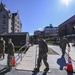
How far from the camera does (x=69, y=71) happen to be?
8.79 m

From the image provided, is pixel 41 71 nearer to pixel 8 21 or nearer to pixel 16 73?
pixel 16 73

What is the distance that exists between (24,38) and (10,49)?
2556 cm

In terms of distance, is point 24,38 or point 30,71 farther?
point 24,38

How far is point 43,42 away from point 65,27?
73.0 m

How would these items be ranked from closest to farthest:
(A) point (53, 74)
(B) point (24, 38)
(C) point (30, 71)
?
(A) point (53, 74), (C) point (30, 71), (B) point (24, 38)

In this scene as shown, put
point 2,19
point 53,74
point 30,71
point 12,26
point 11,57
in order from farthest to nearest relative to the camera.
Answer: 1. point 12,26
2. point 2,19
3. point 11,57
4. point 30,71
5. point 53,74

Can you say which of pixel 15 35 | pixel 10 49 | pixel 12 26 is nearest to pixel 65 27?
pixel 12 26

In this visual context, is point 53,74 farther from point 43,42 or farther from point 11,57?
point 11,57

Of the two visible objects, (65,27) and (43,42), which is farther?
(65,27)

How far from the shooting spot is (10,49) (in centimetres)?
956

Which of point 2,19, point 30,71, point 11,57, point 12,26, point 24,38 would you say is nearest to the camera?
point 30,71

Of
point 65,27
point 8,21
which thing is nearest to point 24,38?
point 8,21

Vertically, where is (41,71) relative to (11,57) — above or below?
below

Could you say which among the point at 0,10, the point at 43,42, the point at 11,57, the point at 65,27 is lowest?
the point at 11,57
